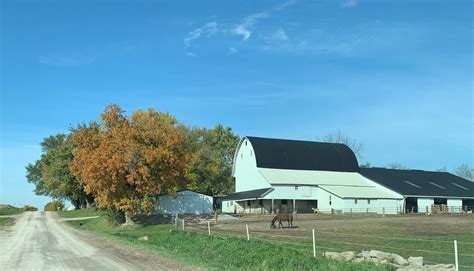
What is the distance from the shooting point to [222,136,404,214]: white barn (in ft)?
248

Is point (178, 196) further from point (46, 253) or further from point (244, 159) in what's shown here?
point (46, 253)

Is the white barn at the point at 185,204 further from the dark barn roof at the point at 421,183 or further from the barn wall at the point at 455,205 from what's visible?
the barn wall at the point at 455,205

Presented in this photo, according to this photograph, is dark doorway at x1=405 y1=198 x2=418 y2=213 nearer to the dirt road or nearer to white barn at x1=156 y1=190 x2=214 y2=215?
white barn at x1=156 y1=190 x2=214 y2=215

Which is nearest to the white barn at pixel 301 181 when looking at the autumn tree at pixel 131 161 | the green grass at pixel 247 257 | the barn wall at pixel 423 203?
the barn wall at pixel 423 203

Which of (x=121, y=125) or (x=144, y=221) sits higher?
(x=121, y=125)

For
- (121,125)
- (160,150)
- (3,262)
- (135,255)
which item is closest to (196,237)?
(135,255)

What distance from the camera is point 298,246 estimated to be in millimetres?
24188

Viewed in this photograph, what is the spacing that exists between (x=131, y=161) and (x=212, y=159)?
44414 mm

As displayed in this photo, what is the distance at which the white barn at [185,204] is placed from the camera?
66.5 metres

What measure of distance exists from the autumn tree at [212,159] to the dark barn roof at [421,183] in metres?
25.9

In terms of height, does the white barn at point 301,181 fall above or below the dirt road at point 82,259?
above

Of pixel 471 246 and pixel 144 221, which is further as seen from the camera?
pixel 144 221

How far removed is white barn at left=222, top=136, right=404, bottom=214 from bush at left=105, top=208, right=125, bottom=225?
2304 centimetres

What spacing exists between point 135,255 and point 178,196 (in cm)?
4534
